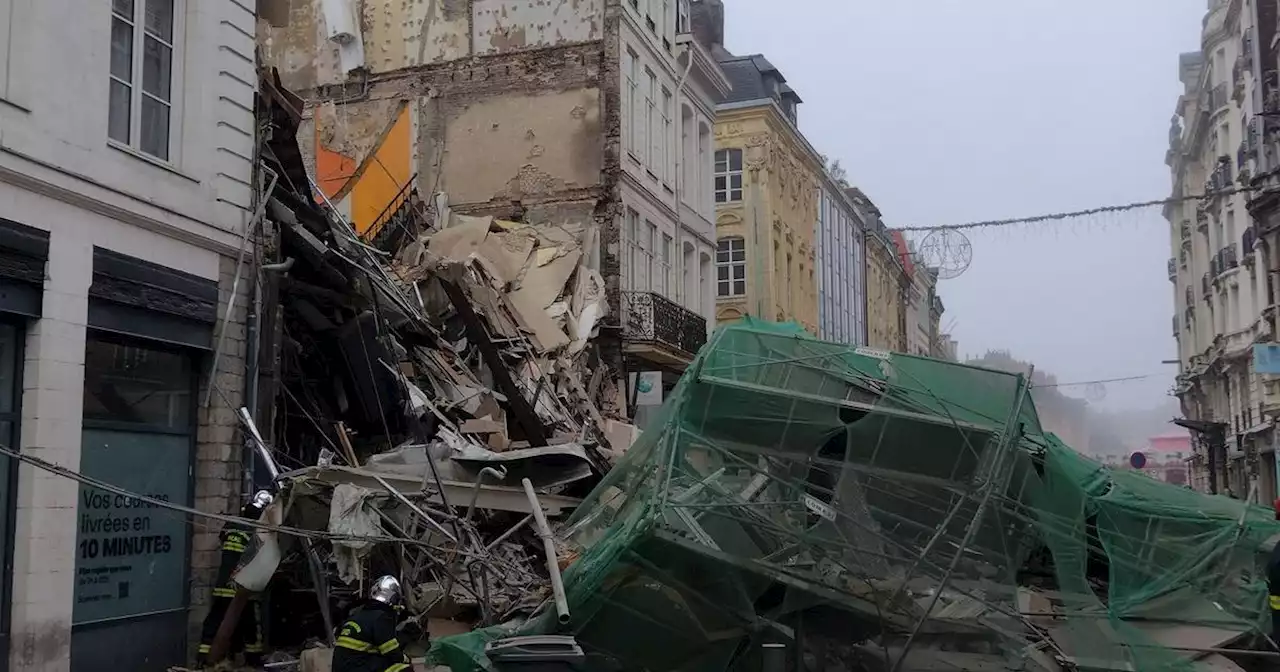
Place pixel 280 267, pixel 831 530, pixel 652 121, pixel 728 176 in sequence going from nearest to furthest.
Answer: pixel 831 530, pixel 280 267, pixel 652 121, pixel 728 176

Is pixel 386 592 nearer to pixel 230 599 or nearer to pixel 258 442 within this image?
pixel 230 599

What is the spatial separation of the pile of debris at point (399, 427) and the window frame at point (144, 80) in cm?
123

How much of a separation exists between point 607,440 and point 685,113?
13.3 m

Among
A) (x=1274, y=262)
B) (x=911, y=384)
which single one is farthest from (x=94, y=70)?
(x=1274, y=262)

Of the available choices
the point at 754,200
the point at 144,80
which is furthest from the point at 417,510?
the point at 754,200

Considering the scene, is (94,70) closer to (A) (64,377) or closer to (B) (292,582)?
(A) (64,377)

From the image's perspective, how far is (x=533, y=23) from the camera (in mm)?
22547

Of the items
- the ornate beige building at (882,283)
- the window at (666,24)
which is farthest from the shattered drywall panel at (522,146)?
the ornate beige building at (882,283)

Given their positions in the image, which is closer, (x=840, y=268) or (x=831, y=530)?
(x=831, y=530)

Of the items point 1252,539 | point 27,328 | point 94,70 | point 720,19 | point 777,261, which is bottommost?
point 1252,539

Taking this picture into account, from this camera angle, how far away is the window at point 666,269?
975 inches

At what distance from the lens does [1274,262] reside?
2691cm

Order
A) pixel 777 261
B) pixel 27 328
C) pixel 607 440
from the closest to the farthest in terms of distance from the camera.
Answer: pixel 27 328 → pixel 607 440 → pixel 777 261

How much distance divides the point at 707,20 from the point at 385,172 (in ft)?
52.1
